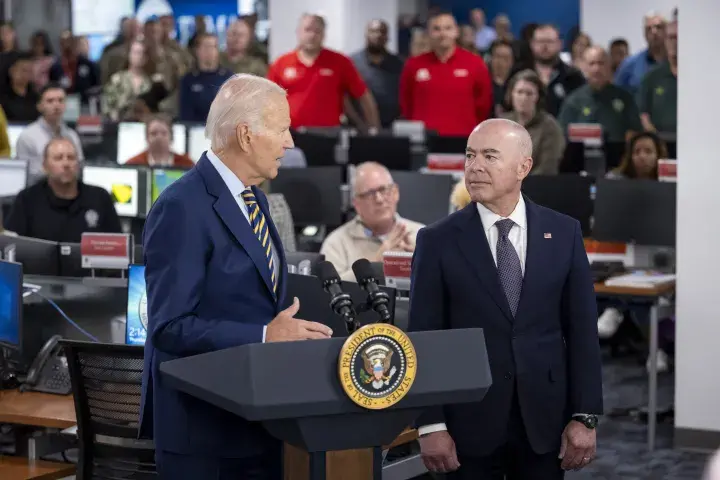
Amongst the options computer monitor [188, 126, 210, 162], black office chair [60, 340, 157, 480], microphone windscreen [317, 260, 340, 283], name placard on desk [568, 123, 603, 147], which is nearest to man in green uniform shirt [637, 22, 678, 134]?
name placard on desk [568, 123, 603, 147]

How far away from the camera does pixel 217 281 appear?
2811 mm

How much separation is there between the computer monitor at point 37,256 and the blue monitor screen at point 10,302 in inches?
16.8

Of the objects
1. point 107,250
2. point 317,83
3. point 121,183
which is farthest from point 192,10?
point 107,250

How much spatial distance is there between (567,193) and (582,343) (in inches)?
172

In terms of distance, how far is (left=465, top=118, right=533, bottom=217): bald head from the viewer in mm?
3342

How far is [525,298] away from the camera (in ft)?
10.9

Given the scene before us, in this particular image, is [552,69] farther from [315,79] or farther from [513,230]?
[513,230]

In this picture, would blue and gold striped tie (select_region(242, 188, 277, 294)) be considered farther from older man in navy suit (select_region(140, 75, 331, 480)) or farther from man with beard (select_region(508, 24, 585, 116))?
man with beard (select_region(508, 24, 585, 116))

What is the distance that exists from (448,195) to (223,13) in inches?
758

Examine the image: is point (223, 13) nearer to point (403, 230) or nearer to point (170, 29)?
point (170, 29)

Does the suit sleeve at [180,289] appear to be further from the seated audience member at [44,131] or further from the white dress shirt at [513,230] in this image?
the seated audience member at [44,131]

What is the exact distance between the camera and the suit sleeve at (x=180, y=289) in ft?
8.95

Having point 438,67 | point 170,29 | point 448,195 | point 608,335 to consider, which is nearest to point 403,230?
point 448,195

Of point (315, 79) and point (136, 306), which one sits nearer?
point (136, 306)
